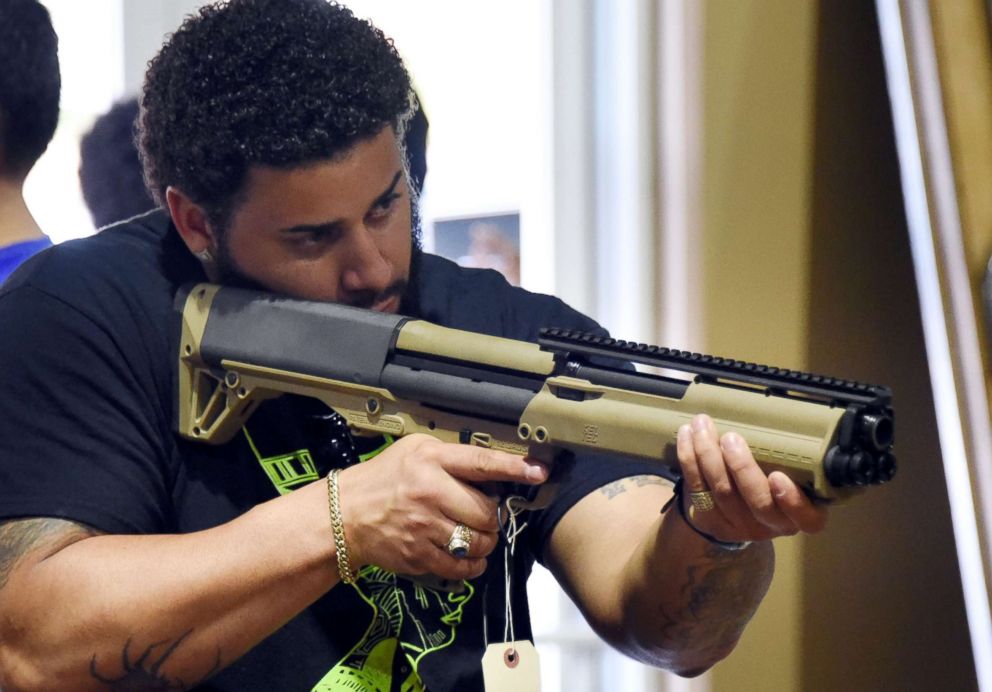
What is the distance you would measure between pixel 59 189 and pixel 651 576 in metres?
0.75

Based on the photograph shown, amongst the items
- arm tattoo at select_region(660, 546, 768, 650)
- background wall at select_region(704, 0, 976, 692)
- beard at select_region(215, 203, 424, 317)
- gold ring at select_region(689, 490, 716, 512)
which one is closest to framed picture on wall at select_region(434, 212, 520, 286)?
background wall at select_region(704, 0, 976, 692)

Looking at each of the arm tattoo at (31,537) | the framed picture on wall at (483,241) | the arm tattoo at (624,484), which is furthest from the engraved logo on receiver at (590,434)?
the framed picture on wall at (483,241)

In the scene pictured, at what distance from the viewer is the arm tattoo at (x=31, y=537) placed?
A: 944 millimetres

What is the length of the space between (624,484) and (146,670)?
0.45m

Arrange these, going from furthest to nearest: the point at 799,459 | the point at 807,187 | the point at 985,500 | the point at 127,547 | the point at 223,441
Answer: the point at 807,187, the point at 985,500, the point at 223,441, the point at 127,547, the point at 799,459

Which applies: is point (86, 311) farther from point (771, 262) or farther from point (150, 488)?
point (771, 262)

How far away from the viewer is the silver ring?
0.91 metres

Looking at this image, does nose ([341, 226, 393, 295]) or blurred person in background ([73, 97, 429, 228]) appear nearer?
nose ([341, 226, 393, 295])

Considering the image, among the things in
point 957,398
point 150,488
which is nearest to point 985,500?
point 957,398

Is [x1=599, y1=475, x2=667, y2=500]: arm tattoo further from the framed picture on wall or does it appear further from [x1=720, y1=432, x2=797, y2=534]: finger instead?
the framed picture on wall

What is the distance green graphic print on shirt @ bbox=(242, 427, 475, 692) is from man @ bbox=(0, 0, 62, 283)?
38cm

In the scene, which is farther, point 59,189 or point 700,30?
point 700,30

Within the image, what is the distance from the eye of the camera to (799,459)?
0.80m

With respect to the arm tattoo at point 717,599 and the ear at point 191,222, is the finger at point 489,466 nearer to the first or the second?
the arm tattoo at point 717,599
